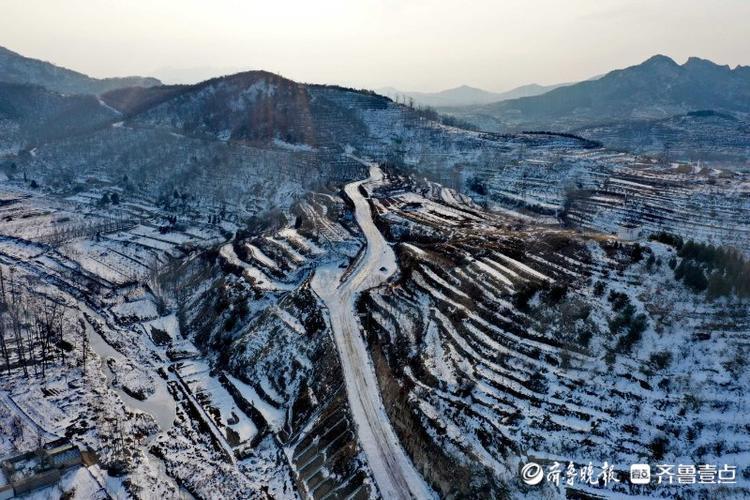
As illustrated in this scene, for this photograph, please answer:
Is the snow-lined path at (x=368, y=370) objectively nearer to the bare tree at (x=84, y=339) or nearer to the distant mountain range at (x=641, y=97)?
the bare tree at (x=84, y=339)

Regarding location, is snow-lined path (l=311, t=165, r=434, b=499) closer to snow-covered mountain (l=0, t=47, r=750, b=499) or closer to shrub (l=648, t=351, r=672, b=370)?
snow-covered mountain (l=0, t=47, r=750, b=499)

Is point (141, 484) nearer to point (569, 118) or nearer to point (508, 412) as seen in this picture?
point (508, 412)

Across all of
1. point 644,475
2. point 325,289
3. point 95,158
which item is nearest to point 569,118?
point 95,158

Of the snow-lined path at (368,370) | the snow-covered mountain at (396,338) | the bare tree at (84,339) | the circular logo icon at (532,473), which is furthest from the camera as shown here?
the bare tree at (84,339)

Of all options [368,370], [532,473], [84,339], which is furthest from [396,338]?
[84,339]

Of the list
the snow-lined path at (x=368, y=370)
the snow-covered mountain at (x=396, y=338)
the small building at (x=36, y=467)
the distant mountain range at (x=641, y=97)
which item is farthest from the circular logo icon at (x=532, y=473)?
the distant mountain range at (x=641, y=97)

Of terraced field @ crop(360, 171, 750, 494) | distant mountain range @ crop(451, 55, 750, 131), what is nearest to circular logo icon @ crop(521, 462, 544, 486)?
terraced field @ crop(360, 171, 750, 494)
